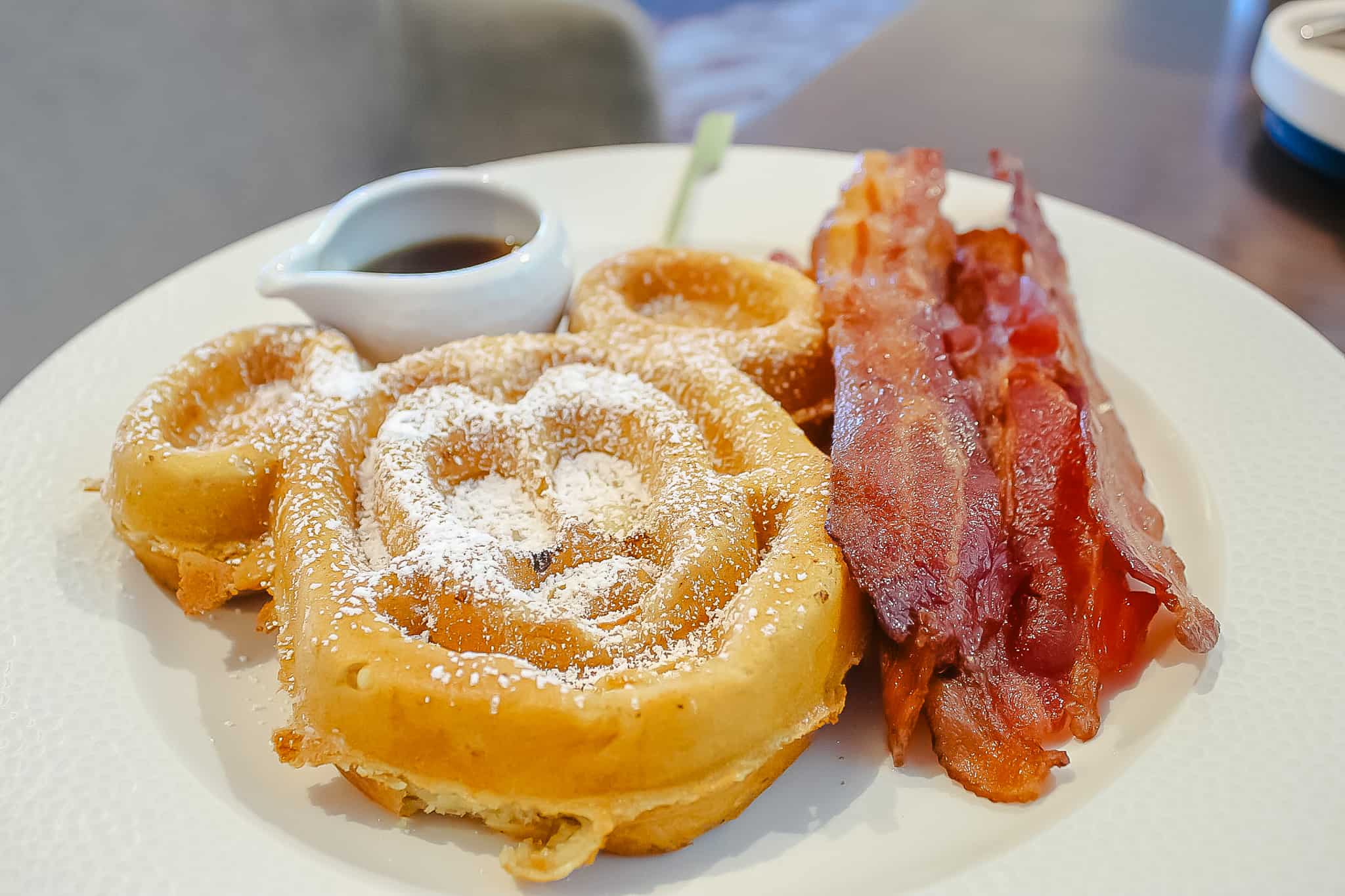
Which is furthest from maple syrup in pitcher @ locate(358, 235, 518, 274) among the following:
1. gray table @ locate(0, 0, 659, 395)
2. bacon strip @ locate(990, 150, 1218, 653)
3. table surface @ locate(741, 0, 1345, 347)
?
gray table @ locate(0, 0, 659, 395)

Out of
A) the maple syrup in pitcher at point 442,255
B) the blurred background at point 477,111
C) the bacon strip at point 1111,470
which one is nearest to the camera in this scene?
the bacon strip at point 1111,470

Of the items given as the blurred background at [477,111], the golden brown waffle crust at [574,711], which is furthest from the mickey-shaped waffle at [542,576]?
the blurred background at [477,111]

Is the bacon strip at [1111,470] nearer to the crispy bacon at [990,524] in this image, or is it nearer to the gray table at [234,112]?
the crispy bacon at [990,524]

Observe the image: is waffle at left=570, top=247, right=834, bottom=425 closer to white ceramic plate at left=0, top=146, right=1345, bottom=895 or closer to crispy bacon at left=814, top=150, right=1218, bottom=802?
crispy bacon at left=814, top=150, right=1218, bottom=802

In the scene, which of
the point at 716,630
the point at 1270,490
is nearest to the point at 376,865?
the point at 716,630

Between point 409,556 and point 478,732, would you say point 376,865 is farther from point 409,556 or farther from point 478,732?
point 409,556

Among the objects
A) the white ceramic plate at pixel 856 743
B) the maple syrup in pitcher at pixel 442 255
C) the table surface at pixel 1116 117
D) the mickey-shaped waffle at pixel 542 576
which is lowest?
the table surface at pixel 1116 117
